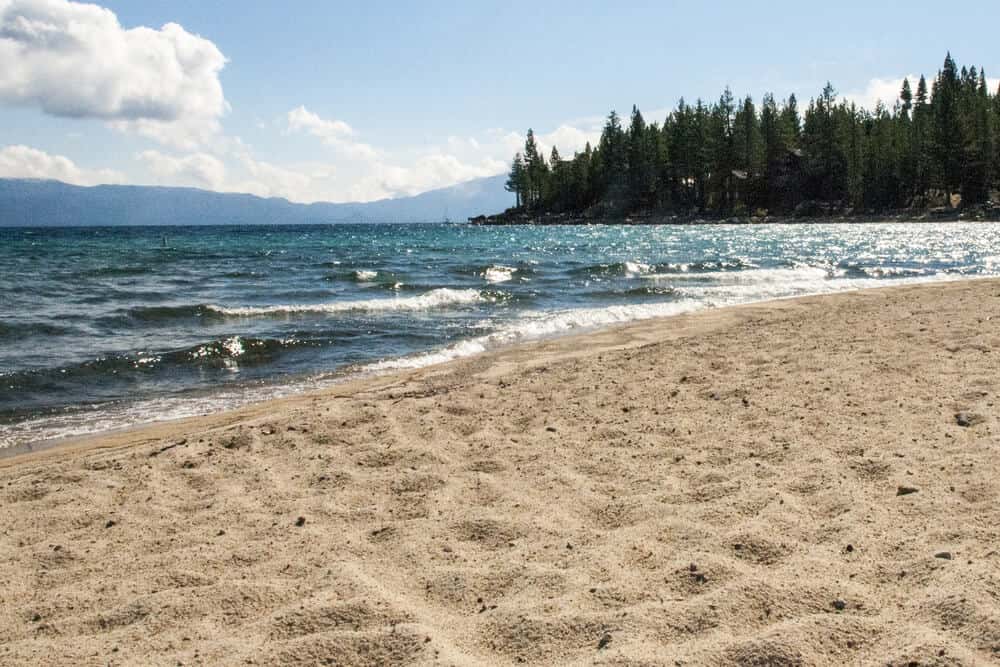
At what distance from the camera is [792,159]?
3639 inches

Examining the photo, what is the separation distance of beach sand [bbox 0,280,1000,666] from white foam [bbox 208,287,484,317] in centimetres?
949

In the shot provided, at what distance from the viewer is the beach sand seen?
9.54 ft

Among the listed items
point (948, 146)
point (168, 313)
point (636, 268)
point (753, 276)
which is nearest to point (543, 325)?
point (168, 313)

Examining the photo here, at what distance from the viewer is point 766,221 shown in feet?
281

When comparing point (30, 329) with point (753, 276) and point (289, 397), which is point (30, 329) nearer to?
point (289, 397)

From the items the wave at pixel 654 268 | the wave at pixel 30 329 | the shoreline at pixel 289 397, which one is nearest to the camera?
the shoreline at pixel 289 397

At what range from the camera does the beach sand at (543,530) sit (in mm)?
2908

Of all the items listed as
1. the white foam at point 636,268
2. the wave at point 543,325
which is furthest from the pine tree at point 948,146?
the wave at point 543,325

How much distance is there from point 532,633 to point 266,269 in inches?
1157

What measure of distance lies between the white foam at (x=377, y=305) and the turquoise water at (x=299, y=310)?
8 cm

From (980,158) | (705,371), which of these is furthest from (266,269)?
(980,158)

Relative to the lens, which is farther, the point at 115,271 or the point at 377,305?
the point at 115,271

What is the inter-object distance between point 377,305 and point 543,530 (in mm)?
14376

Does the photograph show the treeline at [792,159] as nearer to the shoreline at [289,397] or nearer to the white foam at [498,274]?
the white foam at [498,274]
